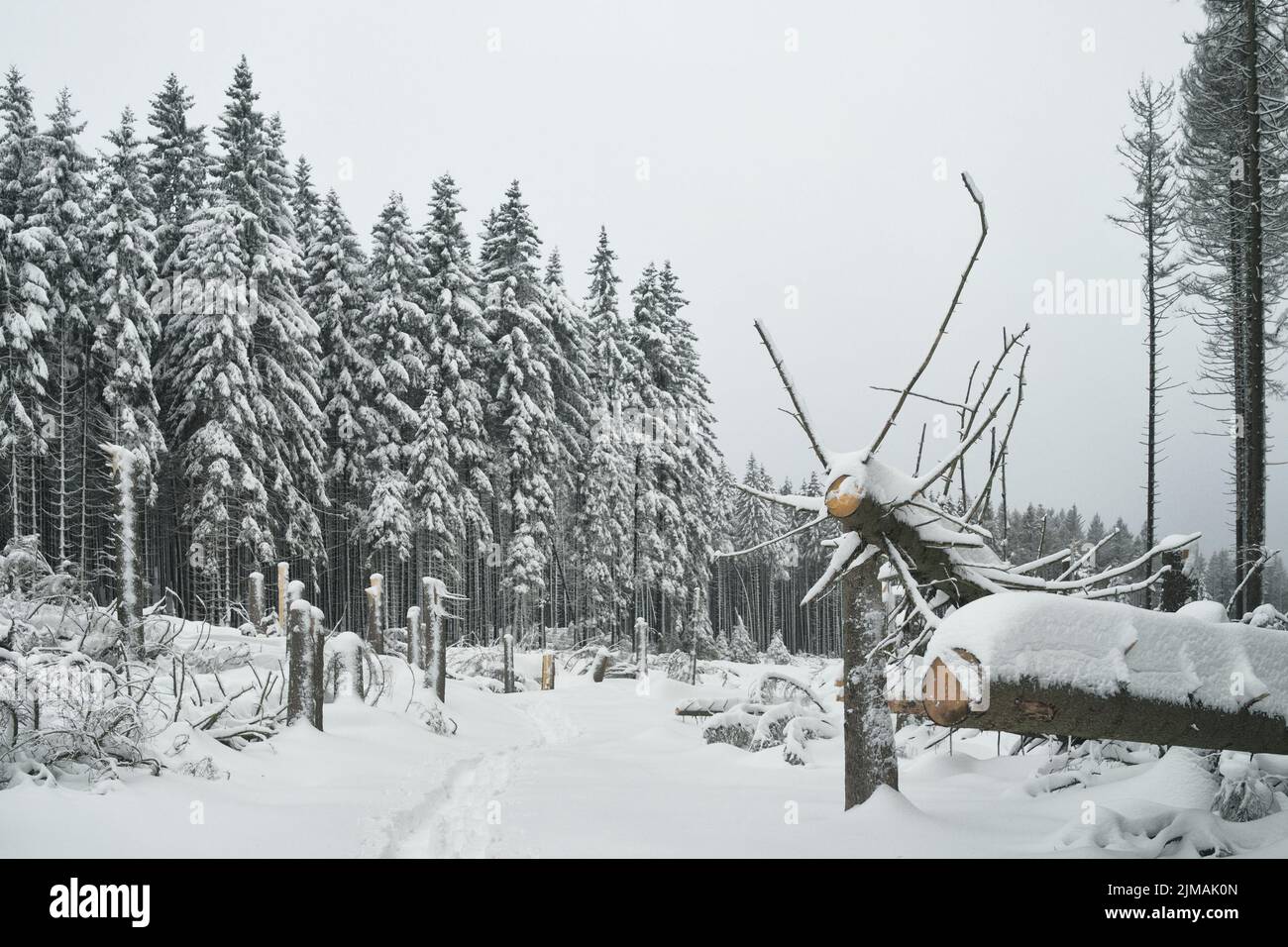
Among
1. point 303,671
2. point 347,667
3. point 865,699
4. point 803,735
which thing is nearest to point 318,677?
point 303,671

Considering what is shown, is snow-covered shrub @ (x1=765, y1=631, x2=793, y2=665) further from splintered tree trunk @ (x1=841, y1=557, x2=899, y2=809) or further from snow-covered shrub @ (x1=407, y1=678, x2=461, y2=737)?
splintered tree trunk @ (x1=841, y1=557, x2=899, y2=809)

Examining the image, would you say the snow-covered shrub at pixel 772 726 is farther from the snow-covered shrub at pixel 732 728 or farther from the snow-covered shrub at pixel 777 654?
the snow-covered shrub at pixel 777 654

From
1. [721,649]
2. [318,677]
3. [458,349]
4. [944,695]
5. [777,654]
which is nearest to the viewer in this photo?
[944,695]

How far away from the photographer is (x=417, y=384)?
89.3ft

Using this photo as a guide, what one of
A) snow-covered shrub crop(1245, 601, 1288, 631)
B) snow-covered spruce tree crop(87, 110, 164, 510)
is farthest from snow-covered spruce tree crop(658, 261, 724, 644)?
snow-covered shrub crop(1245, 601, 1288, 631)

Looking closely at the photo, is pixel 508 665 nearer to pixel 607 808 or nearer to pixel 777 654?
pixel 607 808

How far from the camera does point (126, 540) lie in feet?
25.7

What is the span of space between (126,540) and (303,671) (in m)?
2.13

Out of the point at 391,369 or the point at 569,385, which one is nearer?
the point at 391,369

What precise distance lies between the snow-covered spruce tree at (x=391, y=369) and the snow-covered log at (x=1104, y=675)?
79.6ft

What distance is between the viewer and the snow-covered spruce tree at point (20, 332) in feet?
66.1

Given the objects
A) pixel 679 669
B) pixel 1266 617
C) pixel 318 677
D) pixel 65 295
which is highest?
pixel 65 295
